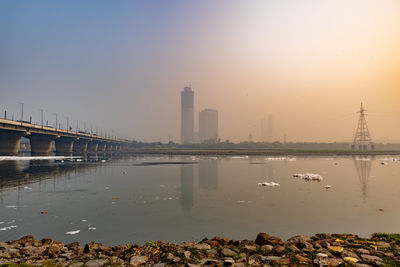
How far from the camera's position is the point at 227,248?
27.6ft

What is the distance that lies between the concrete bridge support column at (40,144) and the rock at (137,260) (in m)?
115

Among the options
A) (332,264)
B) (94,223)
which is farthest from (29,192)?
(332,264)

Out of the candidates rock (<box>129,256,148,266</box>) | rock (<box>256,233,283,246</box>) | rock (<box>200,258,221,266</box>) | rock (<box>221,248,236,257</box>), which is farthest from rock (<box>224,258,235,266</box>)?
rock (<box>129,256,148,266</box>)

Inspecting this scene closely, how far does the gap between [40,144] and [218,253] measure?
386ft

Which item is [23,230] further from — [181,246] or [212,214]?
[212,214]

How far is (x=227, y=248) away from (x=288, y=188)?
1523 centimetres

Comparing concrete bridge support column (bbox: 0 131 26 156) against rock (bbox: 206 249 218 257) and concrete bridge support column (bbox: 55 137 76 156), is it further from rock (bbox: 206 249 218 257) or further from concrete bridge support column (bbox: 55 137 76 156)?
rock (bbox: 206 249 218 257)

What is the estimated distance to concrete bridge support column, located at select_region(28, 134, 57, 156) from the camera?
10088cm

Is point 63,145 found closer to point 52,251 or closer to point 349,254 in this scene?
point 52,251

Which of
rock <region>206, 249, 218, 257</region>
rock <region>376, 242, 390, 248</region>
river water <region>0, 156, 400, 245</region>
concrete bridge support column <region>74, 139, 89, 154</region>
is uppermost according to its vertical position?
concrete bridge support column <region>74, 139, 89, 154</region>

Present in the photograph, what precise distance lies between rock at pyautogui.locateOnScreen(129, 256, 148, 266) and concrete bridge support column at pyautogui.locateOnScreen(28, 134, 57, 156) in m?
115

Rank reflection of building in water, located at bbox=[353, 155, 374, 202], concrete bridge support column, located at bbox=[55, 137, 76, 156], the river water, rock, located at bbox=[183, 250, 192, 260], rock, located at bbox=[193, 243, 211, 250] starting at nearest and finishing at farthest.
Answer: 1. rock, located at bbox=[183, 250, 192, 260]
2. rock, located at bbox=[193, 243, 211, 250]
3. the river water
4. reflection of building in water, located at bbox=[353, 155, 374, 202]
5. concrete bridge support column, located at bbox=[55, 137, 76, 156]

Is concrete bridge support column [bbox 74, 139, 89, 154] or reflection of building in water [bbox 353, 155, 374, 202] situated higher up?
concrete bridge support column [bbox 74, 139, 89, 154]

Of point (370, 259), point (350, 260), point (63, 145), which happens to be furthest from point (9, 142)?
point (370, 259)
